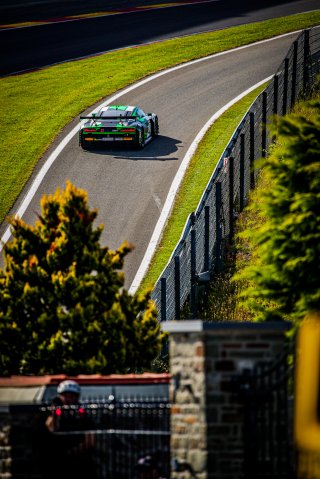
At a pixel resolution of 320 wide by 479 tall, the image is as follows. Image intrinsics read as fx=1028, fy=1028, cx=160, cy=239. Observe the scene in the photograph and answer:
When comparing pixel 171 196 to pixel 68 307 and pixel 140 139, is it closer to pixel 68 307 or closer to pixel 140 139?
pixel 140 139

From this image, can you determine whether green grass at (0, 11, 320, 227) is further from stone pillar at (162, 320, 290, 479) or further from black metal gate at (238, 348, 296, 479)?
black metal gate at (238, 348, 296, 479)

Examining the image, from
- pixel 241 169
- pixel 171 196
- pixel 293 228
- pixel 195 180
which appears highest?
pixel 195 180

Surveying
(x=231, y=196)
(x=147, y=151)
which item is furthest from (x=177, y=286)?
(x=147, y=151)

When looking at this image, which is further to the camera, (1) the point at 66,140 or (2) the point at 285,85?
(1) the point at 66,140

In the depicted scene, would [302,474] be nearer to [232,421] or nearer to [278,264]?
[232,421]

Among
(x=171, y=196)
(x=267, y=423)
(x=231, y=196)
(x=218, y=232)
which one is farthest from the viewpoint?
(x=171, y=196)

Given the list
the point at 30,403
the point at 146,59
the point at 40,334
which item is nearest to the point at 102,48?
the point at 146,59

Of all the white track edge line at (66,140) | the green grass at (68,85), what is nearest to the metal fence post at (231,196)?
the white track edge line at (66,140)

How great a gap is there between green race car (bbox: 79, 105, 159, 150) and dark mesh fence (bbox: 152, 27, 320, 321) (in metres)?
4.83

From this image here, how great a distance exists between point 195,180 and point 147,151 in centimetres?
331

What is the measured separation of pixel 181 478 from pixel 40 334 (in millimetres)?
4319

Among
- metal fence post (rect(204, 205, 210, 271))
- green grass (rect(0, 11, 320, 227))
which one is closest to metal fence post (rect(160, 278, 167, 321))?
metal fence post (rect(204, 205, 210, 271))

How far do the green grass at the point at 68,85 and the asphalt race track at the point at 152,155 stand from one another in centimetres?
96

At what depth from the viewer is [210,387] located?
36.4ft
